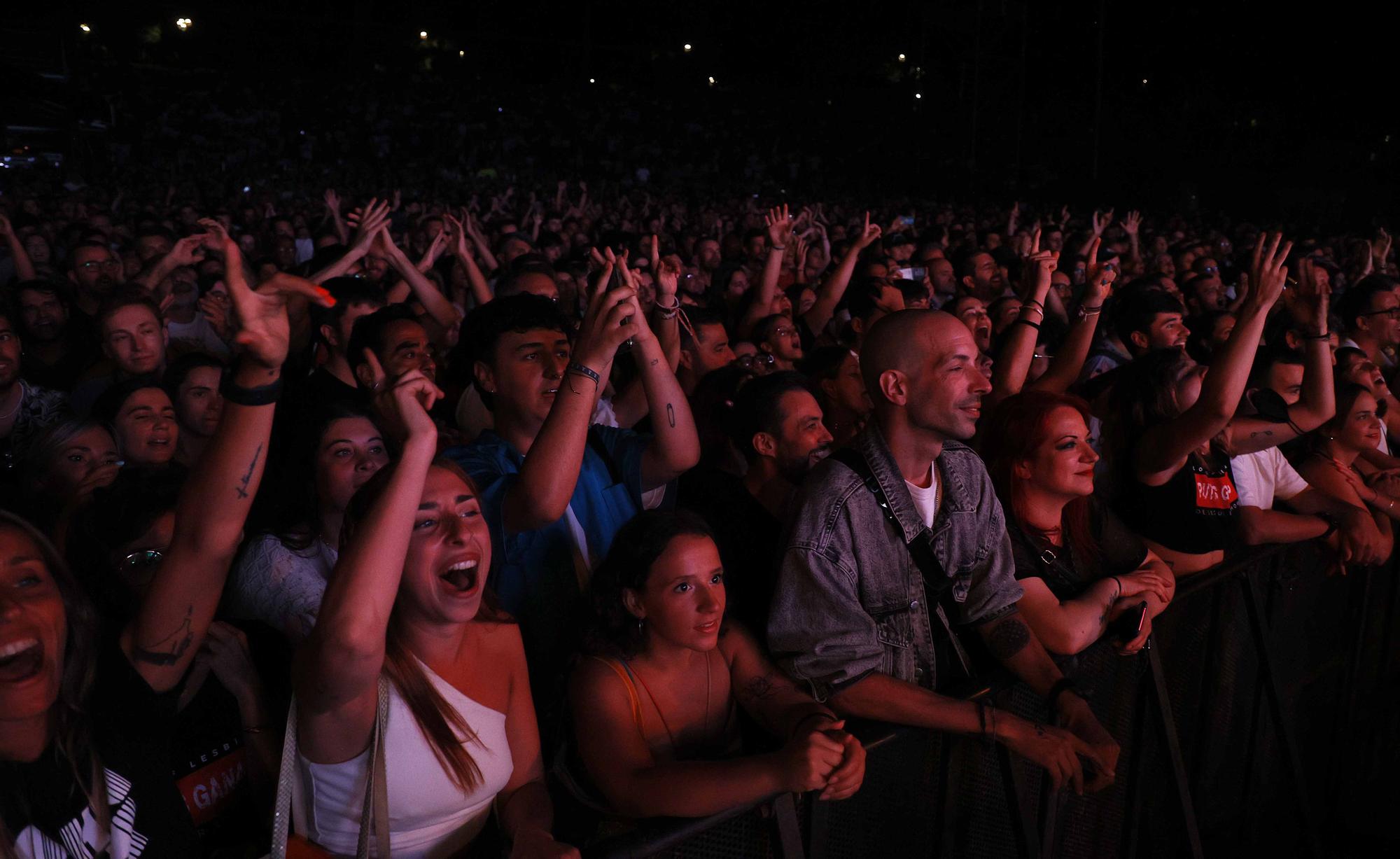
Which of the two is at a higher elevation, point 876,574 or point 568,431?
point 568,431

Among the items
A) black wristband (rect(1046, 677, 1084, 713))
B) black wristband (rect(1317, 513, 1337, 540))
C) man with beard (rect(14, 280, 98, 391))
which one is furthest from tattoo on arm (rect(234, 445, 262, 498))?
man with beard (rect(14, 280, 98, 391))

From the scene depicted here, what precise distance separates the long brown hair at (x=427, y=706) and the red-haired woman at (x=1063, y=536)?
5.04 feet

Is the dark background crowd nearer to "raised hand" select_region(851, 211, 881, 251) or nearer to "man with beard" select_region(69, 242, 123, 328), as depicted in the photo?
"man with beard" select_region(69, 242, 123, 328)

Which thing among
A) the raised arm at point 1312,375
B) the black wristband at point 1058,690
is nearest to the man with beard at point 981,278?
the raised arm at point 1312,375

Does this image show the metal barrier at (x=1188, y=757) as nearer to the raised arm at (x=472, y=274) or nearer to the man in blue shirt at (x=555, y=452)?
the man in blue shirt at (x=555, y=452)

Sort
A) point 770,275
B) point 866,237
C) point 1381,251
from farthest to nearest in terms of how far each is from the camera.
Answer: point 1381,251 → point 866,237 → point 770,275

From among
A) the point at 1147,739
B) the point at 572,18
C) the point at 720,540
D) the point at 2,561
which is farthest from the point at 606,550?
the point at 572,18

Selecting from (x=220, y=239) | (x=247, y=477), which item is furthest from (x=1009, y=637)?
(x=220, y=239)

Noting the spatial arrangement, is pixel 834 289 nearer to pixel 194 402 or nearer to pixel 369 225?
pixel 369 225

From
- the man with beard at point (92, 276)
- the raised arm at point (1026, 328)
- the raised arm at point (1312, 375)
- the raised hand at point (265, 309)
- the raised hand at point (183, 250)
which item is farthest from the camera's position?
the man with beard at point (92, 276)

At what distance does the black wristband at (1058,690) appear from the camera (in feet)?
8.99

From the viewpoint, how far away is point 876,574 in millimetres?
2584

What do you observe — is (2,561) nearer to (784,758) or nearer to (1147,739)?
(784,758)

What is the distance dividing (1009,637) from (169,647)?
1.90 m
